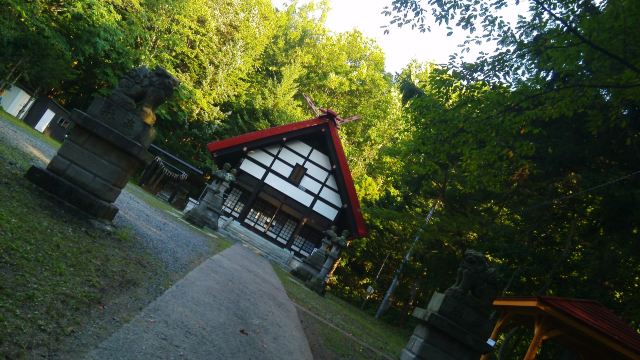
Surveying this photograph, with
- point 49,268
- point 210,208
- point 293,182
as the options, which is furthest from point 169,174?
point 49,268

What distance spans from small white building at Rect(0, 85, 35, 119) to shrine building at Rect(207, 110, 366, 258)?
364 inches

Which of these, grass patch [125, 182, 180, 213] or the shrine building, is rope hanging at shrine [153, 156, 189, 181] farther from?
grass patch [125, 182, 180, 213]

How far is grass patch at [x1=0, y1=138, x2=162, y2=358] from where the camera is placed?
269 cm

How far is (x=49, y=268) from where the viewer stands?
143 inches

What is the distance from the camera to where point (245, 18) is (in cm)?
3016

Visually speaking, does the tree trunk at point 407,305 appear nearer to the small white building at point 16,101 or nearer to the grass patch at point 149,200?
the grass patch at point 149,200

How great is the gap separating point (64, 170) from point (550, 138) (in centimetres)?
1233

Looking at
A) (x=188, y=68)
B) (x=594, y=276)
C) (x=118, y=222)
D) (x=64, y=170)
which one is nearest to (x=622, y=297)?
(x=594, y=276)

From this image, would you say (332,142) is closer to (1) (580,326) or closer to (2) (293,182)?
(2) (293,182)

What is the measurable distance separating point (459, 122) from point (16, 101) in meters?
19.7

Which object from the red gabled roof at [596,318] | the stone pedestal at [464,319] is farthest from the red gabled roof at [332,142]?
the stone pedestal at [464,319]

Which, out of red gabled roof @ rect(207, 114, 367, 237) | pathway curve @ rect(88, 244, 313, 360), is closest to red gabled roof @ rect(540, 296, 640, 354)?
pathway curve @ rect(88, 244, 313, 360)

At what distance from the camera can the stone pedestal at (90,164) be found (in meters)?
5.94

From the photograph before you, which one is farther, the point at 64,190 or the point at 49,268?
the point at 64,190
